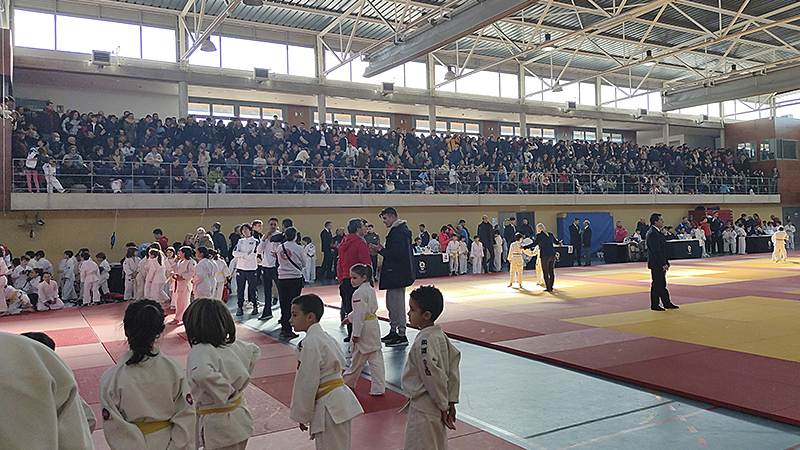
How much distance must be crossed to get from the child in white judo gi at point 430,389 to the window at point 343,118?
25.2 meters

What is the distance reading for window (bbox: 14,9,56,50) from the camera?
1934 centimetres

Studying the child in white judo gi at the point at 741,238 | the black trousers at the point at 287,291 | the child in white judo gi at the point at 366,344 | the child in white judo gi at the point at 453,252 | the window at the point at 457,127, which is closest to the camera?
the child in white judo gi at the point at 366,344

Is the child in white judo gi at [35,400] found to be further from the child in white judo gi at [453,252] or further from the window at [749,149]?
the window at [749,149]

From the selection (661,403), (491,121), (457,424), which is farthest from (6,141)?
(491,121)

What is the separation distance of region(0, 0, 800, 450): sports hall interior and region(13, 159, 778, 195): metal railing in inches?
10.4

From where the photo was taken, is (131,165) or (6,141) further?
(131,165)

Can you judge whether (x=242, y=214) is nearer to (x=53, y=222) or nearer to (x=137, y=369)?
(x=53, y=222)

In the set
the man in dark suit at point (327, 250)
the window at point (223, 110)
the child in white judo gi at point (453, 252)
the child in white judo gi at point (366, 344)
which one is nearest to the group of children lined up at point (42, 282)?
the man in dark suit at point (327, 250)

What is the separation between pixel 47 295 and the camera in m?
13.8

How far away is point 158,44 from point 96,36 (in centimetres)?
212

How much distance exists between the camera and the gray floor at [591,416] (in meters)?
4.64

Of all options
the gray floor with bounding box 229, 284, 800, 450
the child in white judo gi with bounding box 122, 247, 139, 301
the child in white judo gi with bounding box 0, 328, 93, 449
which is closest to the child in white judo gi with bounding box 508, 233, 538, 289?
the gray floor with bounding box 229, 284, 800, 450

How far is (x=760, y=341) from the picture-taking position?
26.7ft

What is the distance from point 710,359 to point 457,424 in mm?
3950
